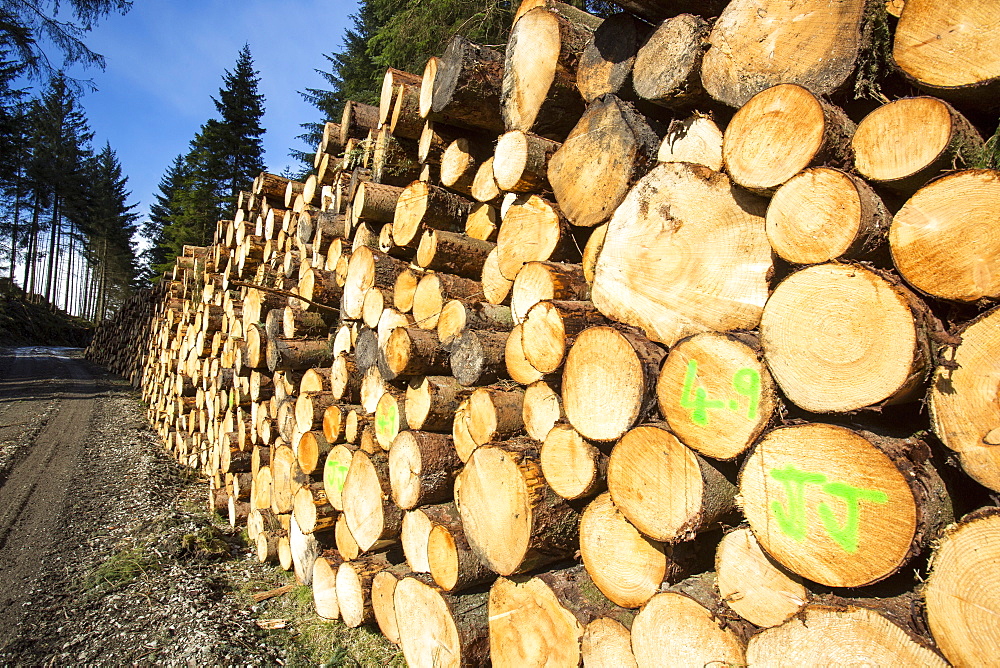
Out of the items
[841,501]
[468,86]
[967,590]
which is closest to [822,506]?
[841,501]

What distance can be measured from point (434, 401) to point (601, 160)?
1.39 meters

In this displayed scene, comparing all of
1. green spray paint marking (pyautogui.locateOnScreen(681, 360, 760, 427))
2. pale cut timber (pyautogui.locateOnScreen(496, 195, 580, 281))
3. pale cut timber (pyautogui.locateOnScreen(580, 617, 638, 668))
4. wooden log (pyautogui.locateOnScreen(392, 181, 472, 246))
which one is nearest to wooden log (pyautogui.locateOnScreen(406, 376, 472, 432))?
pale cut timber (pyautogui.locateOnScreen(496, 195, 580, 281))

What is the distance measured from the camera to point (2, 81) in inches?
603

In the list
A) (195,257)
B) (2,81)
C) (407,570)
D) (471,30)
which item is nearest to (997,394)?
(407,570)

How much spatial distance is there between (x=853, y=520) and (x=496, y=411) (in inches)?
53.7

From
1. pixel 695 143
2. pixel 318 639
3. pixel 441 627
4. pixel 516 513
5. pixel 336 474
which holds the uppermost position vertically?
pixel 695 143

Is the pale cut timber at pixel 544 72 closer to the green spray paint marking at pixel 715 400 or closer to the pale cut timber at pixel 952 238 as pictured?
the green spray paint marking at pixel 715 400

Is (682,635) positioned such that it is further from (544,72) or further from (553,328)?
(544,72)

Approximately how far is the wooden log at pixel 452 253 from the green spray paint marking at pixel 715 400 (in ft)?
5.82

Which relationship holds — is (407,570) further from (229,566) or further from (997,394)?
(997,394)

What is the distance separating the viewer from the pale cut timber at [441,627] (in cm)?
231

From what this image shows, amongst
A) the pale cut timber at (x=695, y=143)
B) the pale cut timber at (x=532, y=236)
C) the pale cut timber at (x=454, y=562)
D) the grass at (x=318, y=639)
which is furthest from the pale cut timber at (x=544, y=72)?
the grass at (x=318, y=639)

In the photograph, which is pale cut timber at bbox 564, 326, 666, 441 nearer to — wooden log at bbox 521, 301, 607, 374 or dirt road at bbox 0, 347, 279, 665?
wooden log at bbox 521, 301, 607, 374

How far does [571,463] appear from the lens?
1933 millimetres
